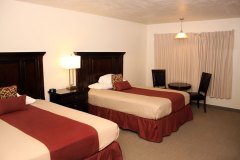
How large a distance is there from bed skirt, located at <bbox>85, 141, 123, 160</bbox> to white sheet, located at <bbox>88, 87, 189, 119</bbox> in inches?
41.4

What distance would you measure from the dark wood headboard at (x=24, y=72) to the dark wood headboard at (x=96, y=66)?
0.85 metres

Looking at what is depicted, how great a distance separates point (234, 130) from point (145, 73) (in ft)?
10.3

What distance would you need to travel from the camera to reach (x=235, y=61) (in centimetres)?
503

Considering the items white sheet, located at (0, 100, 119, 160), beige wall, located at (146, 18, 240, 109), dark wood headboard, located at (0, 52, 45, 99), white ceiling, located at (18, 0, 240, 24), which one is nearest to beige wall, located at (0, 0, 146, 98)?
dark wood headboard, located at (0, 52, 45, 99)

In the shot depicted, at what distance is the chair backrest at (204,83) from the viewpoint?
4977 millimetres

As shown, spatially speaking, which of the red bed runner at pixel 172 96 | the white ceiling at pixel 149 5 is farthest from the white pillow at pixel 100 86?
the white ceiling at pixel 149 5

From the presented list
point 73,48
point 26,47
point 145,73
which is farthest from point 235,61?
point 26,47

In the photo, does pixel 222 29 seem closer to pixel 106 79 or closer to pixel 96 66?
pixel 106 79

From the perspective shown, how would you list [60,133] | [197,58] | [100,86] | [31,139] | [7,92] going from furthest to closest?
[197,58] < [100,86] < [7,92] < [60,133] < [31,139]

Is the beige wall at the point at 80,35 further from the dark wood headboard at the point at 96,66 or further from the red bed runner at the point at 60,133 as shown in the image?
the red bed runner at the point at 60,133

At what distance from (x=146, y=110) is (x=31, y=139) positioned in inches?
77.3

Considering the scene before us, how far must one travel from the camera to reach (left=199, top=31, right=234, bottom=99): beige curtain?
507 cm

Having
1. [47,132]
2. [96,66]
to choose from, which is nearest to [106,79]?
[96,66]

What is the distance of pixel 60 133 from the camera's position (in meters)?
2.14
